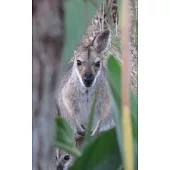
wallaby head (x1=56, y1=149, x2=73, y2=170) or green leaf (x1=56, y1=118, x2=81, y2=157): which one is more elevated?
green leaf (x1=56, y1=118, x2=81, y2=157)

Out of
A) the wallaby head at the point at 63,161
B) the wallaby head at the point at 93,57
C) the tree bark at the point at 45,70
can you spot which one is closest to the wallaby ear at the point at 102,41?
the wallaby head at the point at 93,57

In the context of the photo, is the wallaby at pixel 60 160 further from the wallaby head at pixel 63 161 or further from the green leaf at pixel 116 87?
the green leaf at pixel 116 87

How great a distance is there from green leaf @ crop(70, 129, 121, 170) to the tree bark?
0.40ft

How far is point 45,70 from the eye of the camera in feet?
5.33

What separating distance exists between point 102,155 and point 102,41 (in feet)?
1.33

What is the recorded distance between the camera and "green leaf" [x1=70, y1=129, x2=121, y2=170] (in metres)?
1.67

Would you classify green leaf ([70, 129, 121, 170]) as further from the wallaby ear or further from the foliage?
the wallaby ear

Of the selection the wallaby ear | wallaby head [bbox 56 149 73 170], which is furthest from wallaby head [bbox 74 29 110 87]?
wallaby head [bbox 56 149 73 170]

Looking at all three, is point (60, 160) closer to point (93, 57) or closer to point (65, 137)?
point (65, 137)

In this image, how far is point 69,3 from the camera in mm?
1619

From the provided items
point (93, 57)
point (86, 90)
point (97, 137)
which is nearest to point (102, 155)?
point (97, 137)

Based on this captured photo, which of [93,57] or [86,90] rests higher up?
[93,57]

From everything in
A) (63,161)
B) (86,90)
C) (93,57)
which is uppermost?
(93,57)
